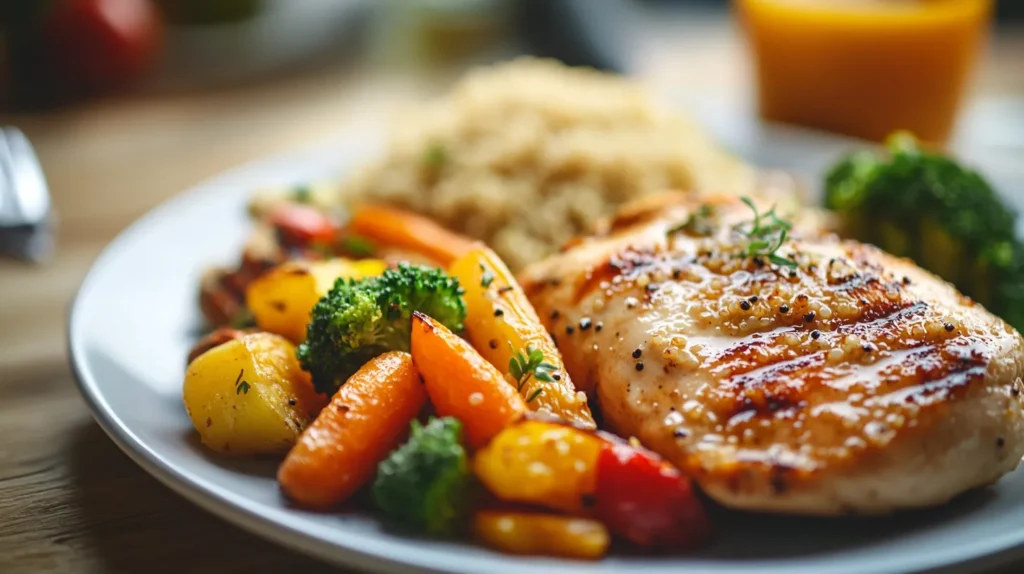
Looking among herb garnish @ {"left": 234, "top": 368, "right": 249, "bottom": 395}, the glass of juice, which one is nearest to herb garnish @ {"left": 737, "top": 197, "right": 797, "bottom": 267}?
herb garnish @ {"left": 234, "top": 368, "right": 249, "bottom": 395}

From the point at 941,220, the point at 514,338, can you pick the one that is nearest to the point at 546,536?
the point at 514,338

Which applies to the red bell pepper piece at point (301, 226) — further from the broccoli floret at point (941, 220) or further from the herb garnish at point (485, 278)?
the broccoli floret at point (941, 220)

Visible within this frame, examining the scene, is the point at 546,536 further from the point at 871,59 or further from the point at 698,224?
the point at 871,59

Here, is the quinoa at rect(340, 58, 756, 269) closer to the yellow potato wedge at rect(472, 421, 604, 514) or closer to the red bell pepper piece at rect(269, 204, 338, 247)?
the red bell pepper piece at rect(269, 204, 338, 247)

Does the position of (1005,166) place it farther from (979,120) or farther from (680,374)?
(680,374)

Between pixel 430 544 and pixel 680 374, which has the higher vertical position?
pixel 680 374

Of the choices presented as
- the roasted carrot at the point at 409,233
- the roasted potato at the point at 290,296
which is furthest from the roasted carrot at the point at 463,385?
the roasted carrot at the point at 409,233

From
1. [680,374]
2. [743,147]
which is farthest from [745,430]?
[743,147]
